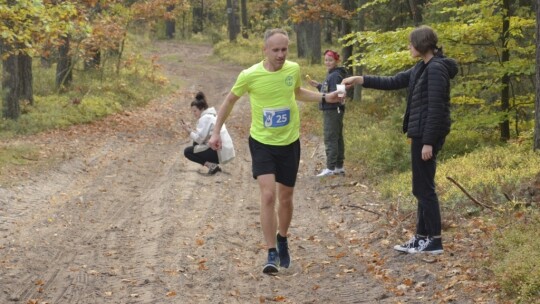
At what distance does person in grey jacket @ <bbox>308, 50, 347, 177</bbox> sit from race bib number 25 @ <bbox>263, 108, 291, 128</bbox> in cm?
Answer: 538

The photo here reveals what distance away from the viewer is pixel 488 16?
12242 millimetres

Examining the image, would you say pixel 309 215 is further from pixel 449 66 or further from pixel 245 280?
pixel 449 66

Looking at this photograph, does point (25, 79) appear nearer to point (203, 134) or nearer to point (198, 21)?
point (203, 134)

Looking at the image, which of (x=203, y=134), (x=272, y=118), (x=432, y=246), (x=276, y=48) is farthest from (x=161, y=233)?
(x=203, y=134)

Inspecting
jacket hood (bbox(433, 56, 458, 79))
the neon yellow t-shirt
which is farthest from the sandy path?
jacket hood (bbox(433, 56, 458, 79))

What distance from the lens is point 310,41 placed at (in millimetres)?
36281

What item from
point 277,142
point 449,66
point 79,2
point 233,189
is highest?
point 79,2

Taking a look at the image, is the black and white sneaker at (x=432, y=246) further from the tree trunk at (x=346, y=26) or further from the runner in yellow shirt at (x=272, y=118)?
the tree trunk at (x=346, y=26)

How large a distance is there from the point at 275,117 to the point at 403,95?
1339 cm

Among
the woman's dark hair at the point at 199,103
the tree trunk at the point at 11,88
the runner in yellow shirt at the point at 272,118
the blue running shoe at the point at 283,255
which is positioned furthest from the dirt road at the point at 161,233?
the tree trunk at the point at 11,88

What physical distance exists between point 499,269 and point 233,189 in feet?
22.8

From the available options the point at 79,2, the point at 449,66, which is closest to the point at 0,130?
the point at 79,2

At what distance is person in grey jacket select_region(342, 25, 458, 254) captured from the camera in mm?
6953

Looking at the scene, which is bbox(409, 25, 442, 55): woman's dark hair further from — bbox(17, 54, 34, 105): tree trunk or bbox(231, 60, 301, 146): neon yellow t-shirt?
bbox(17, 54, 34, 105): tree trunk
